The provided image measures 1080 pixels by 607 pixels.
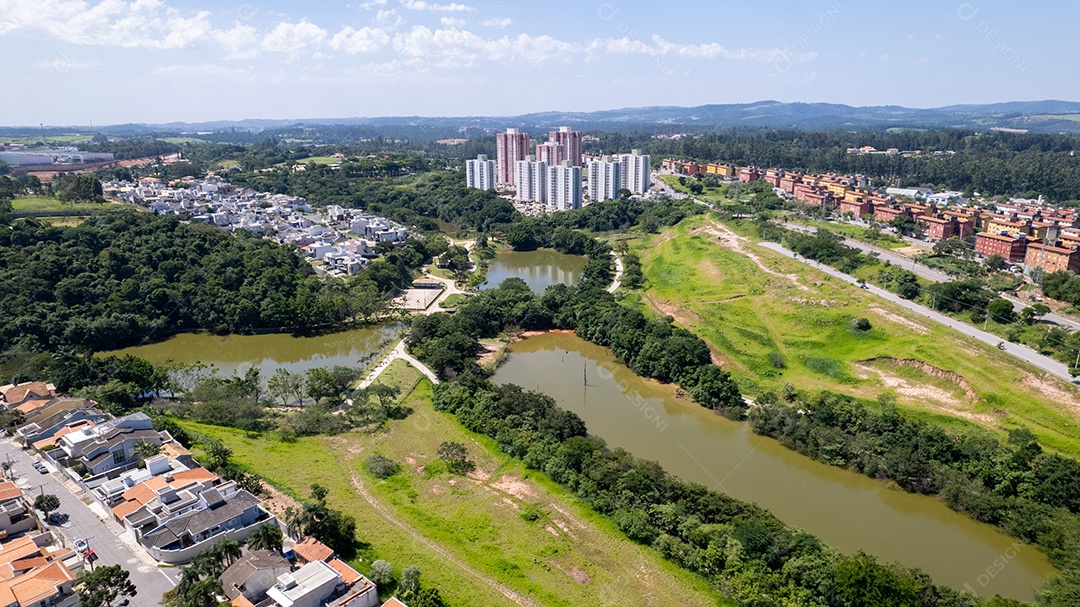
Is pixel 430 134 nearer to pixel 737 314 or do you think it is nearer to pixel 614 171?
pixel 614 171

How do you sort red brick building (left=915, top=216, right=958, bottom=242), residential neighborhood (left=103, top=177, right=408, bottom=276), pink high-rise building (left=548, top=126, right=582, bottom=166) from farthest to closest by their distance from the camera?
pink high-rise building (left=548, top=126, right=582, bottom=166) < residential neighborhood (left=103, top=177, right=408, bottom=276) < red brick building (left=915, top=216, right=958, bottom=242)

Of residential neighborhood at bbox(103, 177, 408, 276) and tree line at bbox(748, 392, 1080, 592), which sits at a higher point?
residential neighborhood at bbox(103, 177, 408, 276)

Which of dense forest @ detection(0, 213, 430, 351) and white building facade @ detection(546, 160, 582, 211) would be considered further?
white building facade @ detection(546, 160, 582, 211)

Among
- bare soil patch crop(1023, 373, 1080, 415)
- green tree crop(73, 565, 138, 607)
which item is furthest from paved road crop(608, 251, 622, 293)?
green tree crop(73, 565, 138, 607)

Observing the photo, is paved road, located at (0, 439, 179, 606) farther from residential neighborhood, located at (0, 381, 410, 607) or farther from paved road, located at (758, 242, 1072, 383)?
paved road, located at (758, 242, 1072, 383)

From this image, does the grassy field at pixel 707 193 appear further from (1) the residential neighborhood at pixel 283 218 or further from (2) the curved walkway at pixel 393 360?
(2) the curved walkway at pixel 393 360

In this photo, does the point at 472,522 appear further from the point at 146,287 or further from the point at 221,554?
the point at 146,287

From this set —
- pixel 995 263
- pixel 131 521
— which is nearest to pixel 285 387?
pixel 131 521
